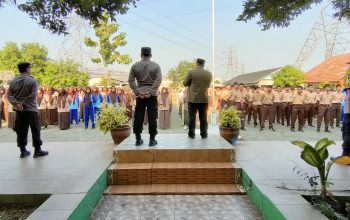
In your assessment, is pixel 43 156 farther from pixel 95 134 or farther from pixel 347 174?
pixel 347 174

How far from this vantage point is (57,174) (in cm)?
507

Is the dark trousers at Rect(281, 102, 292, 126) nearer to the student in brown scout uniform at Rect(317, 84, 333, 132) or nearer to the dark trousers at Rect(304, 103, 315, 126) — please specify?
the dark trousers at Rect(304, 103, 315, 126)

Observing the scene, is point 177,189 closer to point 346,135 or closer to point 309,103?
point 346,135

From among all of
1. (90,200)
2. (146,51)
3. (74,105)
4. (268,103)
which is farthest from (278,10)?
(74,105)

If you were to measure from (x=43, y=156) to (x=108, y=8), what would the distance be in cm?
405

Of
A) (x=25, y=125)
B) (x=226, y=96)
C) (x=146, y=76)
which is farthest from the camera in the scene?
(x=226, y=96)

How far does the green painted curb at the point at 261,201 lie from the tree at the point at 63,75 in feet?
121

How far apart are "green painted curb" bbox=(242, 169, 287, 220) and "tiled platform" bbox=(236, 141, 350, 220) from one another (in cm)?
1

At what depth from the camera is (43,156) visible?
6586mm

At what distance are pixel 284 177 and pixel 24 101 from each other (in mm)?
4893

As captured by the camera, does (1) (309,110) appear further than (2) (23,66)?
Yes

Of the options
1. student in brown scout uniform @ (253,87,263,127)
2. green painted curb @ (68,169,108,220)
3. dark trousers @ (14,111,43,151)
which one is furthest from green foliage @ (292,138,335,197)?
student in brown scout uniform @ (253,87,263,127)

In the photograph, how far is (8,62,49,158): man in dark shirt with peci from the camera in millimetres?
6270

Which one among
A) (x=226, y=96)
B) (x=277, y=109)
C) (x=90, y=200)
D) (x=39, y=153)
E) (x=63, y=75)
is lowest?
(x=90, y=200)
